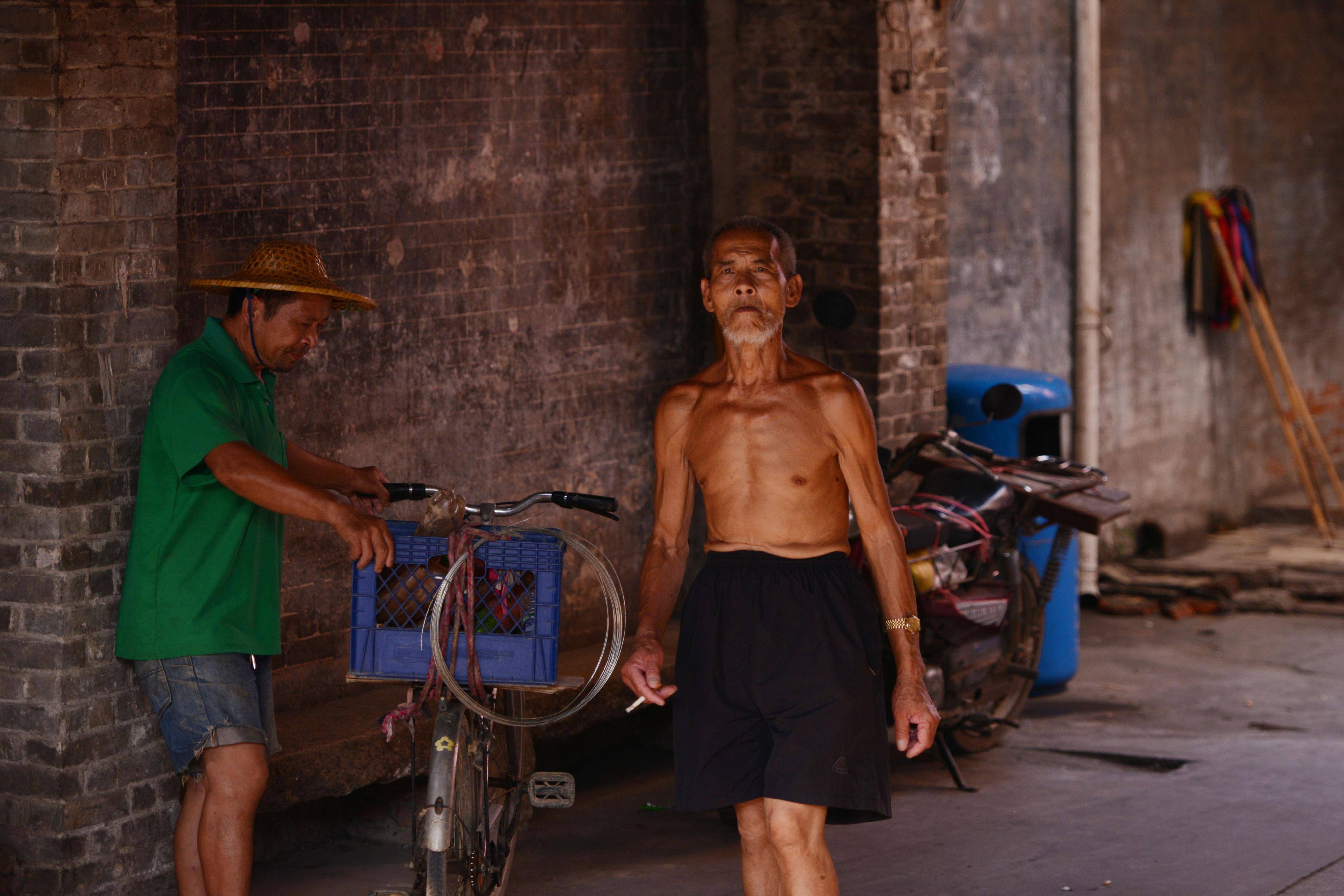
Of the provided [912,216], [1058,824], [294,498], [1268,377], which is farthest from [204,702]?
[1268,377]

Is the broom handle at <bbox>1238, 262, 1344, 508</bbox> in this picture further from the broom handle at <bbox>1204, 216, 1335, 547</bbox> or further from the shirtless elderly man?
the shirtless elderly man

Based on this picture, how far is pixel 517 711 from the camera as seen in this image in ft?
16.6

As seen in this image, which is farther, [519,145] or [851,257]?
[851,257]

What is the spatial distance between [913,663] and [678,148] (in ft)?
13.1

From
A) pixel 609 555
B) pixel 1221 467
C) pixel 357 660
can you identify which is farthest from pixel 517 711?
pixel 1221 467

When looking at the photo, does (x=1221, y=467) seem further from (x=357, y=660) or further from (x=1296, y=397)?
(x=357, y=660)

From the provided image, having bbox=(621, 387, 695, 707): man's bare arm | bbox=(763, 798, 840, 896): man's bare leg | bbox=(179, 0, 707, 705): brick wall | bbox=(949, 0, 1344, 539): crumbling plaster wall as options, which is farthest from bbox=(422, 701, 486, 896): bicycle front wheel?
bbox=(949, 0, 1344, 539): crumbling plaster wall

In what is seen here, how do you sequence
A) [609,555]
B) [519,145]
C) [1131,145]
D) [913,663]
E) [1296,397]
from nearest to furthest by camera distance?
[913,663], [519,145], [609,555], [1131,145], [1296,397]

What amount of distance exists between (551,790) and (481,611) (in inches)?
27.5

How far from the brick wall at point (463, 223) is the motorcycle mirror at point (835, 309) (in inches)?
34.3

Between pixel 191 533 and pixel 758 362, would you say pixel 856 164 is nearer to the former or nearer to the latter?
pixel 758 362

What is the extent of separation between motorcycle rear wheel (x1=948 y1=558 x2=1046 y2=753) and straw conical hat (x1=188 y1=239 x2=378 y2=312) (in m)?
3.47

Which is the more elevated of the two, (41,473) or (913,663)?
(41,473)

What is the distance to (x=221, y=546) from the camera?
4633mm
